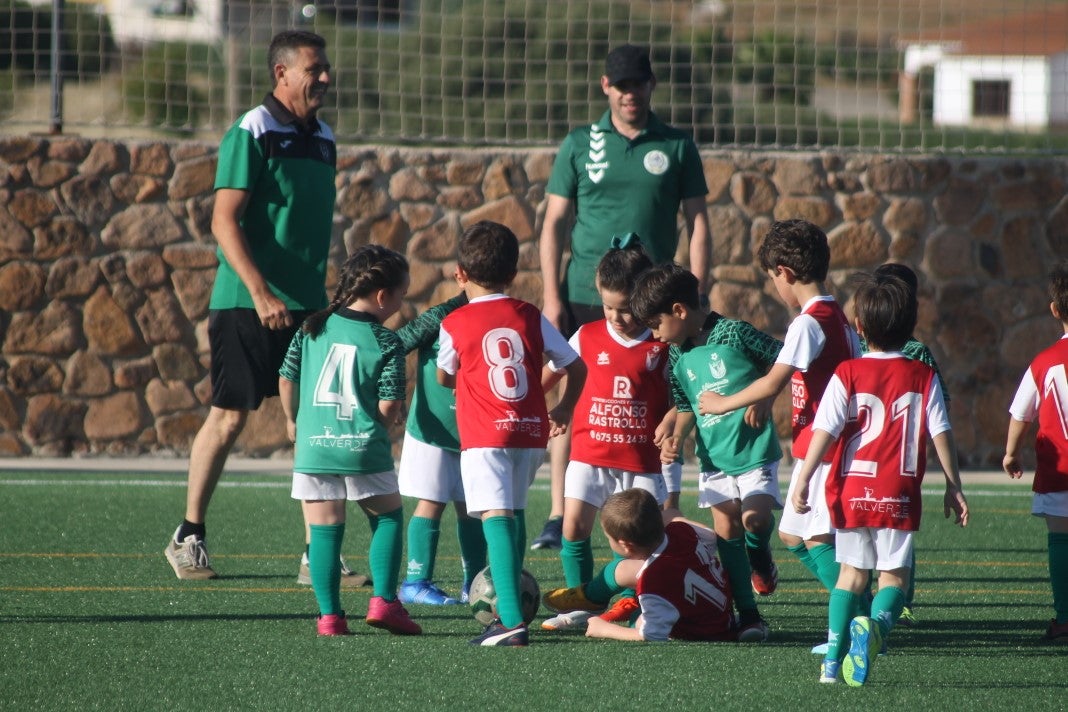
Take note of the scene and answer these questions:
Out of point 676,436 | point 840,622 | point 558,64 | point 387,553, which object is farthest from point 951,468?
point 558,64

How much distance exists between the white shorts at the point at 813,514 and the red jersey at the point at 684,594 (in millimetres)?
286

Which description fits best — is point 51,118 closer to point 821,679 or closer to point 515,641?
point 515,641

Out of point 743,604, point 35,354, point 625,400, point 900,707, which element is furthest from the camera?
point 35,354

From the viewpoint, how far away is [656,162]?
6.09 metres

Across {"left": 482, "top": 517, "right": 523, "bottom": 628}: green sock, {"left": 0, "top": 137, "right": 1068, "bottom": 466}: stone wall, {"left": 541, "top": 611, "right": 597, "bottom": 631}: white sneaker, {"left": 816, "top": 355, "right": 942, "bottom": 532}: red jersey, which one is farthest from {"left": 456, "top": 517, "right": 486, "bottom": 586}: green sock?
{"left": 0, "top": 137, "right": 1068, "bottom": 466}: stone wall

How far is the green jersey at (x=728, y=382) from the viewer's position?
4562 mm

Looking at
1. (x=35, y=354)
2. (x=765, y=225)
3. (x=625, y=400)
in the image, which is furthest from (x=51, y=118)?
(x=625, y=400)

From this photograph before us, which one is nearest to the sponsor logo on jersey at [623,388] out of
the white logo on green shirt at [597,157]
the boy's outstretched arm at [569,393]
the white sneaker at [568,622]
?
the boy's outstretched arm at [569,393]

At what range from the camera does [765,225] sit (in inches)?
352

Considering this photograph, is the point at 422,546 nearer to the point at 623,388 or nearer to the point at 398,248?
the point at 623,388

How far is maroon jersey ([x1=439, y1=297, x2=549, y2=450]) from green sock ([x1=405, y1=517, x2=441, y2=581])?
2.39ft

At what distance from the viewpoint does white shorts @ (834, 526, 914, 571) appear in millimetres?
3824

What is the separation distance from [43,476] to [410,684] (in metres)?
4.67

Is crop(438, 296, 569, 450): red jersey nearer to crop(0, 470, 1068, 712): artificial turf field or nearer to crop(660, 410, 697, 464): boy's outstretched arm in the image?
crop(660, 410, 697, 464): boy's outstretched arm
